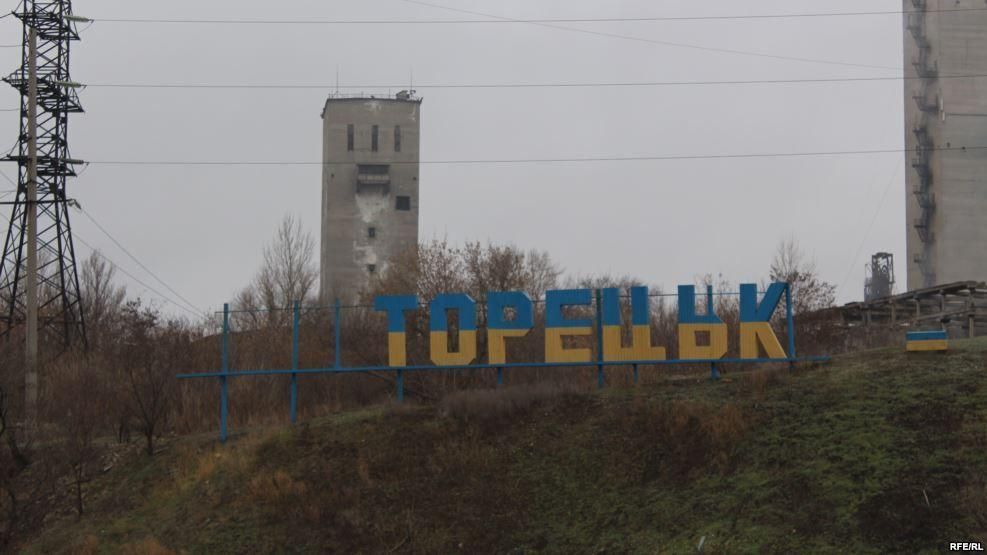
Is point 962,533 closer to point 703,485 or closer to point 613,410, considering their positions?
point 703,485

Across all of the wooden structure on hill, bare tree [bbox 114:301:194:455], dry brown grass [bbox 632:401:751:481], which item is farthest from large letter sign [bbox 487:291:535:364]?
the wooden structure on hill

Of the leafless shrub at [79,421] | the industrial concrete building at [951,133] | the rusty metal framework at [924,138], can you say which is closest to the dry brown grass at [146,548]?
the leafless shrub at [79,421]

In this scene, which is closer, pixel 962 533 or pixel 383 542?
pixel 962 533

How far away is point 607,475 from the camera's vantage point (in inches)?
878

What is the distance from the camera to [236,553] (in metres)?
21.6

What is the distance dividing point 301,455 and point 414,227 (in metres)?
56.8

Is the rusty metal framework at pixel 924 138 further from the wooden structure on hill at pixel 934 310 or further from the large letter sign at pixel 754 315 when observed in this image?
the large letter sign at pixel 754 315

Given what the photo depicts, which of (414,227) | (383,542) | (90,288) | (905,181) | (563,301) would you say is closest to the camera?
(383,542)

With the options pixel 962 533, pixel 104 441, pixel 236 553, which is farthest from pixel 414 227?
pixel 962 533

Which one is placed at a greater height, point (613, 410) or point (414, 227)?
point (414, 227)

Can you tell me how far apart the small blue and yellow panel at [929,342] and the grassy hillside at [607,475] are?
12.8 inches

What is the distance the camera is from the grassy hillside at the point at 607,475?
18.6 metres

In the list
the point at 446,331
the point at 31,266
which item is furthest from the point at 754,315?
the point at 31,266

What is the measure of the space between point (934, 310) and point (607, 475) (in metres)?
23.1
